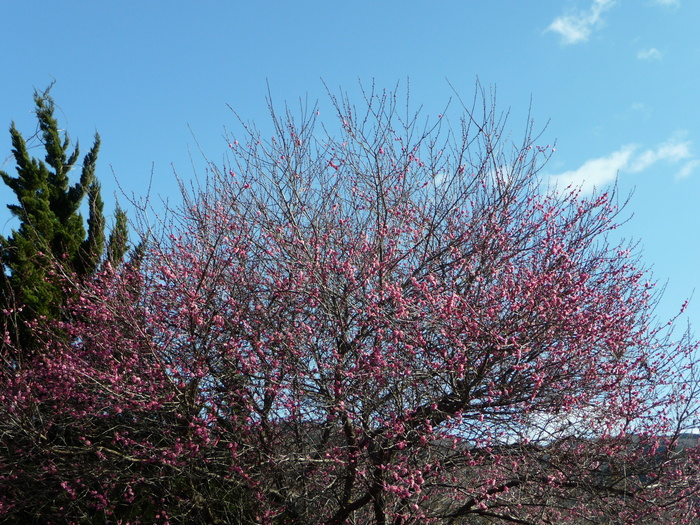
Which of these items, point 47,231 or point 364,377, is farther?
point 47,231

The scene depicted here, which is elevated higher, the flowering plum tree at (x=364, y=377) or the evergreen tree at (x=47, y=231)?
the evergreen tree at (x=47, y=231)

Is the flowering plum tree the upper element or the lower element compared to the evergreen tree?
lower

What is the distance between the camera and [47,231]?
11.7m

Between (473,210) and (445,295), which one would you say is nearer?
(445,295)

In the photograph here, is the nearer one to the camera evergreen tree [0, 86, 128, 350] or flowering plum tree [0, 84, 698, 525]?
flowering plum tree [0, 84, 698, 525]

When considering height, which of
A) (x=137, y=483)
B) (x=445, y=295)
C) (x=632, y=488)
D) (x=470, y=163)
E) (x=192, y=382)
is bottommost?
(x=632, y=488)

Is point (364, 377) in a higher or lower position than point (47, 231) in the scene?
lower

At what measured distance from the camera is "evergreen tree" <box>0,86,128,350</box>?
10641mm

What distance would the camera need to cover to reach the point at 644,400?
26.0 ft

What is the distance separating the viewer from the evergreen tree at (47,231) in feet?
34.9

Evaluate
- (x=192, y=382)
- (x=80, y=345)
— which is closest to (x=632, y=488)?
(x=192, y=382)

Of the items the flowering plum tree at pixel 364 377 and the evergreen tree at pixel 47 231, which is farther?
the evergreen tree at pixel 47 231

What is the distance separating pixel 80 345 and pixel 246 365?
11.0 feet

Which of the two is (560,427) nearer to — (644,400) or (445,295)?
(644,400)
